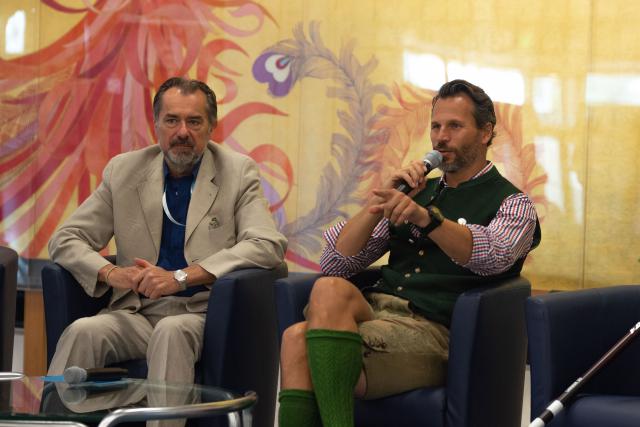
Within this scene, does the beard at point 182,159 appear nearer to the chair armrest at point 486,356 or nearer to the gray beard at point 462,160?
the gray beard at point 462,160

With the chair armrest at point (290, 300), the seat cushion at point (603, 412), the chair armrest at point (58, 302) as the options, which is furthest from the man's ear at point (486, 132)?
the chair armrest at point (58, 302)

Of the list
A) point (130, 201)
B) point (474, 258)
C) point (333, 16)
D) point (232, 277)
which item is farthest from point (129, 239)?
→ point (333, 16)

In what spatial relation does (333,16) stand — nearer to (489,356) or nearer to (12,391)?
(489,356)

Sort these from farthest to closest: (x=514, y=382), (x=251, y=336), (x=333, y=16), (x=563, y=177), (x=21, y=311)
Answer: (x=21, y=311)
(x=333, y=16)
(x=563, y=177)
(x=251, y=336)
(x=514, y=382)

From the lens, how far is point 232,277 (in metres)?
3.25

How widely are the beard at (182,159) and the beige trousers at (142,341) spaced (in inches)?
18.7

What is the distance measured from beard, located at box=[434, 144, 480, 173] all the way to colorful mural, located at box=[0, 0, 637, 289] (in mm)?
1469

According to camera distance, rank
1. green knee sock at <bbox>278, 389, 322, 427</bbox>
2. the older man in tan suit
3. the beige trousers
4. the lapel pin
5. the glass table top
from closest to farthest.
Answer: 1. the glass table top
2. green knee sock at <bbox>278, 389, 322, 427</bbox>
3. the beige trousers
4. the older man in tan suit
5. the lapel pin

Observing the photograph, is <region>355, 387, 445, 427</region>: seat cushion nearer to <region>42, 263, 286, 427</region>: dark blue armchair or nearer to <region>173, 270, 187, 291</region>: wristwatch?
<region>42, 263, 286, 427</region>: dark blue armchair

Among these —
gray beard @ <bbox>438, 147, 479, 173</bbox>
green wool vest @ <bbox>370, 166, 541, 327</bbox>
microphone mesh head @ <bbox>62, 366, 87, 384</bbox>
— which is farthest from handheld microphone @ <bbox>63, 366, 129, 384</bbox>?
gray beard @ <bbox>438, 147, 479, 173</bbox>

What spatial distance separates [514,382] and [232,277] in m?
0.93

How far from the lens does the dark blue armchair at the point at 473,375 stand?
2812mm

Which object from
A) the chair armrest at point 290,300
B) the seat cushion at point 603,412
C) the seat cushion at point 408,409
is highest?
the chair armrest at point 290,300

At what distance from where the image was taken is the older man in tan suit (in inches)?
132
